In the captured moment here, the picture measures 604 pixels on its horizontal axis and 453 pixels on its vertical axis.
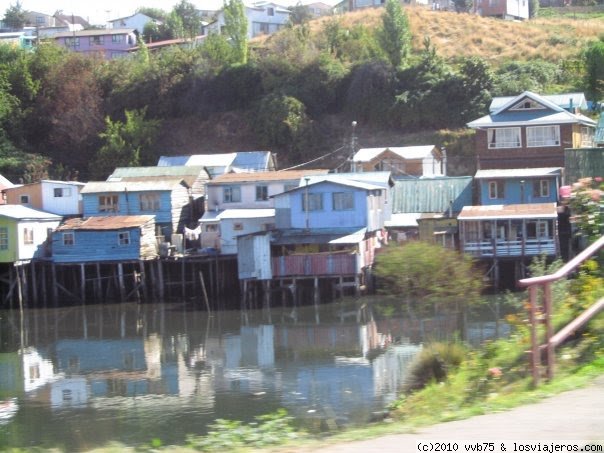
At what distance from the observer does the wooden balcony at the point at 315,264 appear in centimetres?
3288

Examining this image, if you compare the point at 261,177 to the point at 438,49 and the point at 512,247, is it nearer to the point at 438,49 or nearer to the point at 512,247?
the point at 512,247

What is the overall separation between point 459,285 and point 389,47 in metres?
43.3

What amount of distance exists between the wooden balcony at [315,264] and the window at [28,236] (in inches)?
445


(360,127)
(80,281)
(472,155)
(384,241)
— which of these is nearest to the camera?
(384,241)

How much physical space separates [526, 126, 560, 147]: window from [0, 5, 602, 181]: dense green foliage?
6.61 metres

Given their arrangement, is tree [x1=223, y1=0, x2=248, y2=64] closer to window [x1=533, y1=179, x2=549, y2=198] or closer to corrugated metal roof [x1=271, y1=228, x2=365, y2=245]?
corrugated metal roof [x1=271, y1=228, x2=365, y2=245]

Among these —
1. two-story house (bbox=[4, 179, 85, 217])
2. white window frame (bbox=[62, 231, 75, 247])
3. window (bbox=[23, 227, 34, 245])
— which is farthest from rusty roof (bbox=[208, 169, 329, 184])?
window (bbox=[23, 227, 34, 245])

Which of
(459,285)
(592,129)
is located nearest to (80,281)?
(592,129)

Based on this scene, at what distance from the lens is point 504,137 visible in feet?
130

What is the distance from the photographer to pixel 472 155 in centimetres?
4466

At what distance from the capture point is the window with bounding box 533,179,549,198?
36344 mm

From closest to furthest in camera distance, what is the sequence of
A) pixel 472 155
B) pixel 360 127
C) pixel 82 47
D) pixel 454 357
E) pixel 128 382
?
1. pixel 454 357
2. pixel 128 382
3. pixel 472 155
4. pixel 360 127
5. pixel 82 47

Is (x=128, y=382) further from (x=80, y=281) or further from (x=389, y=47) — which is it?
(x=389, y=47)

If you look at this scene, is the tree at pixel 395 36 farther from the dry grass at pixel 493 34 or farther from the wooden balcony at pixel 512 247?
the wooden balcony at pixel 512 247
